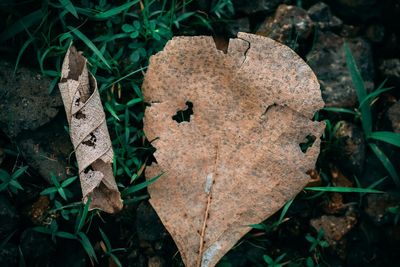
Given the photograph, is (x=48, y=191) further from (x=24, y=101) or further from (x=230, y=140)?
(x=230, y=140)

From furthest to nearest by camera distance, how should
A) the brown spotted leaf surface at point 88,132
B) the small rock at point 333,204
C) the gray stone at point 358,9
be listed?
the gray stone at point 358,9, the small rock at point 333,204, the brown spotted leaf surface at point 88,132

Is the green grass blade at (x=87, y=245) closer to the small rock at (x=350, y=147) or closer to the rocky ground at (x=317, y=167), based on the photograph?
the rocky ground at (x=317, y=167)

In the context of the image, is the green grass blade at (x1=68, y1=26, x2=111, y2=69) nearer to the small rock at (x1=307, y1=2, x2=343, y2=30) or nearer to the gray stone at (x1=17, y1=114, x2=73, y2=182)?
the gray stone at (x1=17, y1=114, x2=73, y2=182)

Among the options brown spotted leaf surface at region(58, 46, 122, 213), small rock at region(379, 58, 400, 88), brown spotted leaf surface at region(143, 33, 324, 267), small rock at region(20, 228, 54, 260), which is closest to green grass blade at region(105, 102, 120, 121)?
brown spotted leaf surface at region(58, 46, 122, 213)

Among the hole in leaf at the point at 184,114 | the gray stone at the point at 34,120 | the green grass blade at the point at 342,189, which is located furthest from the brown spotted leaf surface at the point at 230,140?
the gray stone at the point at 34,120

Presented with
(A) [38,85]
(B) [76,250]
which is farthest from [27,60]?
(B) [76,250]
